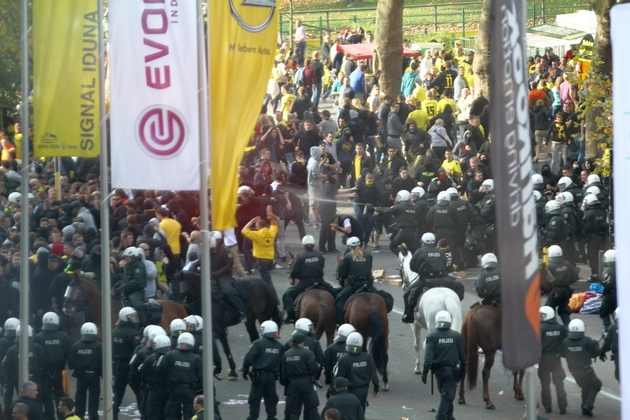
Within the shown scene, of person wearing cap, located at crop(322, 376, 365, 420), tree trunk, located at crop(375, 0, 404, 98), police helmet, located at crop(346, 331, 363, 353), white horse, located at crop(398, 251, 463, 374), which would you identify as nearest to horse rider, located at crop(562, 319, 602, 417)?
white horse, located at crop(398, 251, 463, 374)

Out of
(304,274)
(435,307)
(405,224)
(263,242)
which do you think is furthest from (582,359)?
(405,224)

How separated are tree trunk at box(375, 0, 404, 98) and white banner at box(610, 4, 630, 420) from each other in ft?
99.1

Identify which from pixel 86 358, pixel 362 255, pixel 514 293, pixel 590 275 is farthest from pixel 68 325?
pixel 514 293

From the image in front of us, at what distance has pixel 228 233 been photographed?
24188mm

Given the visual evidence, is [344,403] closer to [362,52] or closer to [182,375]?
[182,375]

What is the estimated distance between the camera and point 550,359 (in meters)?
19.8

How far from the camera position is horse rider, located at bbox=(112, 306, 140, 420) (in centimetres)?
2006

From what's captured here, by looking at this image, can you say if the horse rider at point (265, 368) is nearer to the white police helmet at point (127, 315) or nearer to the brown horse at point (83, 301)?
the white police helmet at point (127, 315)

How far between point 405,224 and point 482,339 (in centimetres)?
688

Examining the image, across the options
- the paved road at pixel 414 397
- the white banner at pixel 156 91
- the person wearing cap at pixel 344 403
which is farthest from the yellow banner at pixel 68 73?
the person wearing cap at pixel 344 403

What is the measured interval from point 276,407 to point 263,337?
3.26ft

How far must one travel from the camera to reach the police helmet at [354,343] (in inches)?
737

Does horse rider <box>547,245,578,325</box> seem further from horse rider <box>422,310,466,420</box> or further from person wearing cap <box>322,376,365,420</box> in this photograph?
person wearing cap <box>322,376,365,420</box>

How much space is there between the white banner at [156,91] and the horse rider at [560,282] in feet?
28.3
